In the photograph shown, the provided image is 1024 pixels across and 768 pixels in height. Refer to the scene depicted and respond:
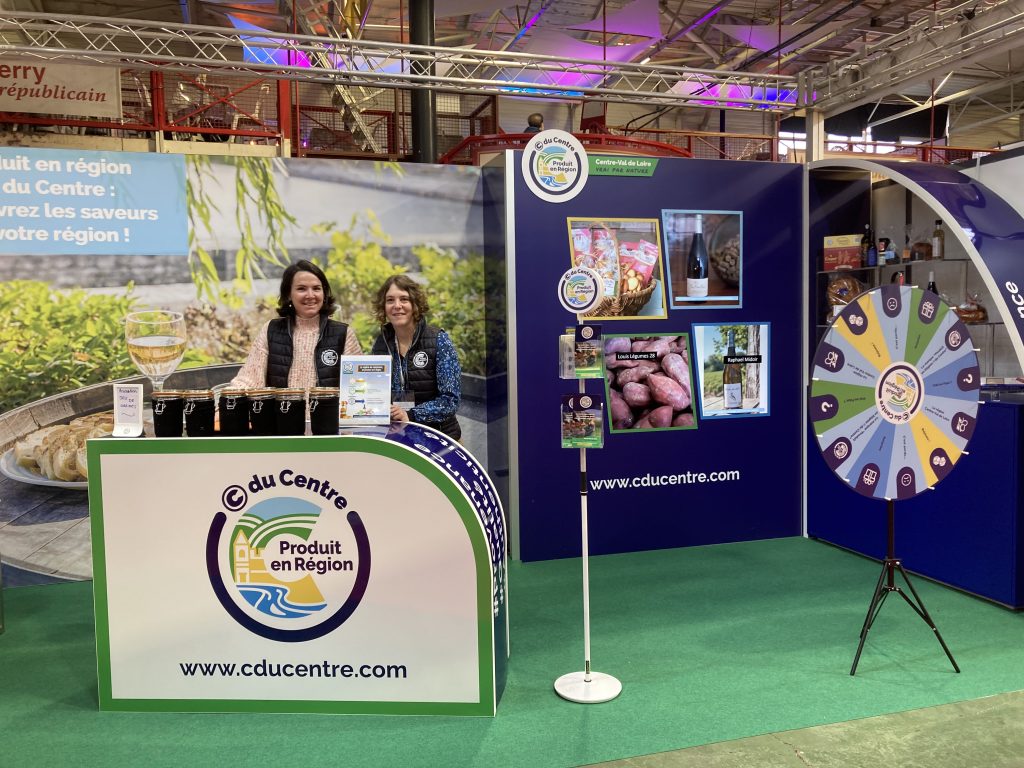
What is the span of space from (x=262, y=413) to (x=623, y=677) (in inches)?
68.4

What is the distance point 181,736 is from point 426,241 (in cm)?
314

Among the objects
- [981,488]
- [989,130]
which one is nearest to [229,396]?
[981,488]

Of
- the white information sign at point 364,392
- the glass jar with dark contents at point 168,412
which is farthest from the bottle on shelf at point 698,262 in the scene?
the glass jar with dark contents at point 168,412

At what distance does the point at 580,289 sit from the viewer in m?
3.17

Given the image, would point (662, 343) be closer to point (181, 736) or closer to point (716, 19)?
point (181, 736)

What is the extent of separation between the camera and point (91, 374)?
15.2ft

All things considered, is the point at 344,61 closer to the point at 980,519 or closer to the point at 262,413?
the point at 262,413

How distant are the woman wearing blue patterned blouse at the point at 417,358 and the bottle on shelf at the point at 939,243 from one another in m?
2.87

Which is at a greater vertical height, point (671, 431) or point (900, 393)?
point (900, 393)

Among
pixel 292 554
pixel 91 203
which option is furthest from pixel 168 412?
pixel 91 203

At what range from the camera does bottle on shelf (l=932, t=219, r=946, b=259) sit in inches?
185

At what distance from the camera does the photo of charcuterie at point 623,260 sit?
486cm

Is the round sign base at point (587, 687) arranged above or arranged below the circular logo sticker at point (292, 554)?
below

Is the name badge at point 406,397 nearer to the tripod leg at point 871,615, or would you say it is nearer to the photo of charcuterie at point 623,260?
the photo of charcuterie at point 623,260
